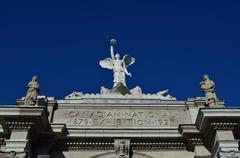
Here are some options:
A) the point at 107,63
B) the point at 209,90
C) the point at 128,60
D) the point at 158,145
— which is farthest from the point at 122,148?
the point at 128,60

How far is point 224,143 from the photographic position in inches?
694

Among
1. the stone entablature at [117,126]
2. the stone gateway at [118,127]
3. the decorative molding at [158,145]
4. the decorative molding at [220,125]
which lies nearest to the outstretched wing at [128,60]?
the stone gateway at [118,127]

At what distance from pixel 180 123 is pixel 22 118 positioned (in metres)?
7.84

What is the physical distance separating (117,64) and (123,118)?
4821 millimetres

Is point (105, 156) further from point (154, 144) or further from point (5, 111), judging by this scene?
point (5, 111)

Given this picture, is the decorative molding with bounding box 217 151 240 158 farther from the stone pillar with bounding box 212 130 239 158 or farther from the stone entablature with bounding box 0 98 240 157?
the stone entablature with bounding box 0 98 240 157

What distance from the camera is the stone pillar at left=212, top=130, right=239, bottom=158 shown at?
17.4m

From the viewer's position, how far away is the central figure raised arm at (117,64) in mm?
24250

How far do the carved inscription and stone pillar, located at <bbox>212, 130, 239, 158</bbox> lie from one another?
312 centimetres

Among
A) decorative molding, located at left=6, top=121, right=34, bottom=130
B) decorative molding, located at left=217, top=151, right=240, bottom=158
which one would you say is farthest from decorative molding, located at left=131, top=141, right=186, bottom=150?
decorative molding, located at left=6, top=121, right=34, bottom=130

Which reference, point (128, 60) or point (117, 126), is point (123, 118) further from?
point (128, 60)

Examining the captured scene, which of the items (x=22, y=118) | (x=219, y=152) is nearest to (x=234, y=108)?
(x=219, y=152)

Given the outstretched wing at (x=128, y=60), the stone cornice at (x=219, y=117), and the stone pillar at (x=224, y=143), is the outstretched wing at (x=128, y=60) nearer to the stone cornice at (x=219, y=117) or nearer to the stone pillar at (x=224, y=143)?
the stone cornice at (x=219, y=117)

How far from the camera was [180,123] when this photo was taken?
2069 cm
